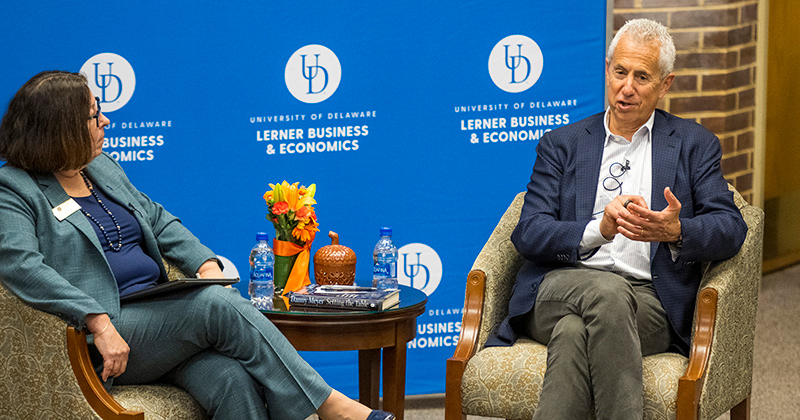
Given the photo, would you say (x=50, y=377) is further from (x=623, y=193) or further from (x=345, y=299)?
(x=623, y=193)

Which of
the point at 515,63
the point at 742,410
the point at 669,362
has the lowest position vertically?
the point at 742,410

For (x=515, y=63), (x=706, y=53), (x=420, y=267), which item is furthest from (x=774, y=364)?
(x=515, y=63)

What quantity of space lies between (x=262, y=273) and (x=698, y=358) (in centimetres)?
132

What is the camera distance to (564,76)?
3498 mm

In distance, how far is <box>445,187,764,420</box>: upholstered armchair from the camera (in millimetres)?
2311

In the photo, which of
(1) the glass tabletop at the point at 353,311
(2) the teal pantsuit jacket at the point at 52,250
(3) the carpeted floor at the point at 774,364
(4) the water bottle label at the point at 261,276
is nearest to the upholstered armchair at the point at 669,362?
(1) the glass tabletop at the point at 353,311

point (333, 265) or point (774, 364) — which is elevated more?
point (333, 265)

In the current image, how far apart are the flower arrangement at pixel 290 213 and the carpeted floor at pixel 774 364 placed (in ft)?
3.40

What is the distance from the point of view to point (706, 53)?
3.90m

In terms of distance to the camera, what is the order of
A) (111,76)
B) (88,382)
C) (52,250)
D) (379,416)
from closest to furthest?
(88,382) → (52,250) → (379,416) → (111,76)

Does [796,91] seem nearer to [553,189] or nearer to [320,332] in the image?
[553,189]

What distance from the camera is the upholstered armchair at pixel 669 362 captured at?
7.58ft

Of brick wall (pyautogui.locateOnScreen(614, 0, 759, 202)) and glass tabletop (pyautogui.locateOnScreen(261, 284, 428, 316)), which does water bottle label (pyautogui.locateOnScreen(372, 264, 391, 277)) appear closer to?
glass tabletop (pyautogui.locateOnScreen(261, 284, 428, 316))

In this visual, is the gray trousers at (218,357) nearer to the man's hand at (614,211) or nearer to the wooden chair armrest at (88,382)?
the wooden chair armrest at (88,382)
